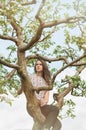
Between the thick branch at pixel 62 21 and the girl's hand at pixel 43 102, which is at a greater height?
the thick branch at pixel 62 21

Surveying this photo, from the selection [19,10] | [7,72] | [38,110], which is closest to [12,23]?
[19,10]

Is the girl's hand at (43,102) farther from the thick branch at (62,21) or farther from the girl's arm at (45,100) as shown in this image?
the thick branch at (62,21)

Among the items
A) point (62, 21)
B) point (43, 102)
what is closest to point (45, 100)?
point (43, 102)

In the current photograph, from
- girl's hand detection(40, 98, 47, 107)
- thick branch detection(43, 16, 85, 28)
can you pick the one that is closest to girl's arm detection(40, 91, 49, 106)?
girl's hand detection(40, 98, 47, 107)

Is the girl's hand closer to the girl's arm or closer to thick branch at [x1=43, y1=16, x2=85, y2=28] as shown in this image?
the girl's arm

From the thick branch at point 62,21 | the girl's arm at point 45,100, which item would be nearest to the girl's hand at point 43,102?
the girl's arm at point 45,100

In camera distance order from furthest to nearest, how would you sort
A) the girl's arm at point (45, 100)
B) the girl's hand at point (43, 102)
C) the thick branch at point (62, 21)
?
the thick branch at point (62, 21), the girl's hand at point (43, 102), the girl's arm at point (45, 100)

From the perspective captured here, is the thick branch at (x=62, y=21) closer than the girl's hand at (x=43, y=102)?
No

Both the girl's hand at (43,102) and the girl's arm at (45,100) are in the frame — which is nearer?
the girl's arm at (45,100)

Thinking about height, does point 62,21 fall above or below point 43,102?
above

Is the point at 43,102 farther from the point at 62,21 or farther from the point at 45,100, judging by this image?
the point at 62,21

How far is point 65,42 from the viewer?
45.0 feet

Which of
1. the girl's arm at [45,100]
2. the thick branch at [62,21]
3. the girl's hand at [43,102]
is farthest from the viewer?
the thick branch at [62,21]

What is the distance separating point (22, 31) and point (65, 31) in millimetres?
1646
